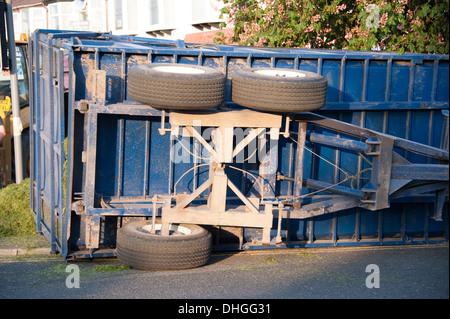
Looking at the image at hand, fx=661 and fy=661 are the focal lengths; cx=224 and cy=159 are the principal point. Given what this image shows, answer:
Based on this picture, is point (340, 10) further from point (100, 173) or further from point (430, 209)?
point (100, 173)

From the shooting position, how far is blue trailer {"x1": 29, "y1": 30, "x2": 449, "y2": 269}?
7410mm

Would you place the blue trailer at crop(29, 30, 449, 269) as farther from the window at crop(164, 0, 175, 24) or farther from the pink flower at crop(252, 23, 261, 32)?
the window at crop(164, 0, 175, 24)

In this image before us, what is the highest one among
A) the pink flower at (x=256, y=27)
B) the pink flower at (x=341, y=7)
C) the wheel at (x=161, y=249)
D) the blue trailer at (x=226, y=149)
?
the pink flower at (x=341, y=7)

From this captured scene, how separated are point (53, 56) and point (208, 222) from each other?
9.33 ft

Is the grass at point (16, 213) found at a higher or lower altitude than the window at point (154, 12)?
lower

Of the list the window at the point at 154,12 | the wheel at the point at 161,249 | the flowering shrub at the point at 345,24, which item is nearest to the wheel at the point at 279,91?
the wheel at the point at 161,249

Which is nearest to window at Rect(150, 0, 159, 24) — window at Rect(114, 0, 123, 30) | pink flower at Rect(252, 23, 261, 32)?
window at Rect(114, 0, 123, 30)

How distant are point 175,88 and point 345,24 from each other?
598 cm

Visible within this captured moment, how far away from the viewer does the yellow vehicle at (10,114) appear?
13.1m

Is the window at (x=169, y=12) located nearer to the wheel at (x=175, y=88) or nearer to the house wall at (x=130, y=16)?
the house wall at (x=130, y=16)

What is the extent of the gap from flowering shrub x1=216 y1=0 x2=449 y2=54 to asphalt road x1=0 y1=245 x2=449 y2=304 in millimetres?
3795

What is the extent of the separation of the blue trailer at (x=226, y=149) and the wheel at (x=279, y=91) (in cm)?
2

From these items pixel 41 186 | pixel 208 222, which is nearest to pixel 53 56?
pixel 41 186

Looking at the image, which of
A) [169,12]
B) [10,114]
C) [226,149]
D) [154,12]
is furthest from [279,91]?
[154,12]
